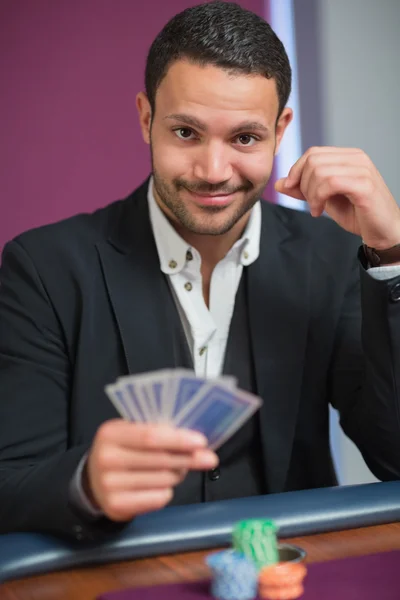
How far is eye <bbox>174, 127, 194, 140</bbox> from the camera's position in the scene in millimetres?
2016

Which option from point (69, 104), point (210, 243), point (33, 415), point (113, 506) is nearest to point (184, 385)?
point (113, 506)

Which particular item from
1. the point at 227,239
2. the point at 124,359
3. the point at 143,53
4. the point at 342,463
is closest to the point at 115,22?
the point at 143,53

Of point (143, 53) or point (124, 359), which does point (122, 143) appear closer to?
point (143, 53)

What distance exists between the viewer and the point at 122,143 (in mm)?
3510

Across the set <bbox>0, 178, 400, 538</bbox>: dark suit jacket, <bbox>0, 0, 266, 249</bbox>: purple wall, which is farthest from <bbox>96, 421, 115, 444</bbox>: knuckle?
<bbox>0, 0, 266, 249</bbox>: purple wall

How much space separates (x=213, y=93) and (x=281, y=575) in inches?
46.4

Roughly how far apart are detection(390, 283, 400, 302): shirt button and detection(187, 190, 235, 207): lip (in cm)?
45

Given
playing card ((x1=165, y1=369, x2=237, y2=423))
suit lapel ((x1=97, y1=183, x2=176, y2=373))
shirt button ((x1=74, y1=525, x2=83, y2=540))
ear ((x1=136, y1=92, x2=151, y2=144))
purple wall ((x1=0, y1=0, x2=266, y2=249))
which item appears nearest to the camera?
Answer: playing card ((x1=165, y1=369, x2=237, y2=423))

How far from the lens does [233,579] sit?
112 centimetres

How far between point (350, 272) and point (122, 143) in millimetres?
1445

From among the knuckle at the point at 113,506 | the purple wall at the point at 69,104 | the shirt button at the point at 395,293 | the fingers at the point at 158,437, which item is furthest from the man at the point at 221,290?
the purple wall at the point at 69,104

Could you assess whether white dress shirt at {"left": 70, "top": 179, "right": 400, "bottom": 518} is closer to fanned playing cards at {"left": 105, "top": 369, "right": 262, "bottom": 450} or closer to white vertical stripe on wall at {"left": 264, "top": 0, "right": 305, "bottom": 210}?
fanned playing cards at {"left": 105, "top": 369, "right": 262, "bottom": 450}

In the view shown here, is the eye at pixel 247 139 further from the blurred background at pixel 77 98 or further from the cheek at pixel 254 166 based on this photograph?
the blurred background at pixel 77 98

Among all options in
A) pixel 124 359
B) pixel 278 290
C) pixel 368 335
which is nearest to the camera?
pixel 368 335
